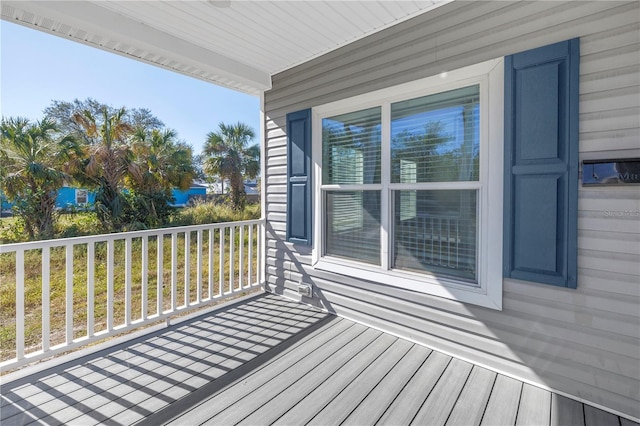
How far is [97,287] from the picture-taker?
5.34m

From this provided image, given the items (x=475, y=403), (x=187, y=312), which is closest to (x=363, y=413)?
(x=475, y=403)

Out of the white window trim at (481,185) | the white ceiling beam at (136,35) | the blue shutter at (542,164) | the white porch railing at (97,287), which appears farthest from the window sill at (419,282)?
the white ceiling beam at (136,35)

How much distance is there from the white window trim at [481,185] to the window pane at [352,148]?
11 cm

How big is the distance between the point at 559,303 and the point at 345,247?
1.88m

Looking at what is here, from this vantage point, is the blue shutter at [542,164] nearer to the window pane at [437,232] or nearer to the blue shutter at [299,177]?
the window pane at [437,232]

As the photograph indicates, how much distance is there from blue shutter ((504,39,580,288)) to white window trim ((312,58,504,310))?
0.24ft

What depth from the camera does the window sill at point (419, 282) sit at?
7.30 ft

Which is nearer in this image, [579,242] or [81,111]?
[579,242]

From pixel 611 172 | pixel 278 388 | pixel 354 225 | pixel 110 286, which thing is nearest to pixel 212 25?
pixel 354 225

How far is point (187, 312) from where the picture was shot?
337 cm

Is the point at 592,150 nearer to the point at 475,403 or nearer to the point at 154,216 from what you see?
the point at 475,403

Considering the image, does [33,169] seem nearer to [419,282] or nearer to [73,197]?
[73,197]

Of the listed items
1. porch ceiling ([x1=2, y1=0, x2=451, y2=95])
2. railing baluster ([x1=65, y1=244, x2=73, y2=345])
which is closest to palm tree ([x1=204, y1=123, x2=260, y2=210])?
porch ceiling ([x1=2, y1=0, x2=451, y2=95])

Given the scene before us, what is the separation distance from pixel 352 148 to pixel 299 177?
78 cm
